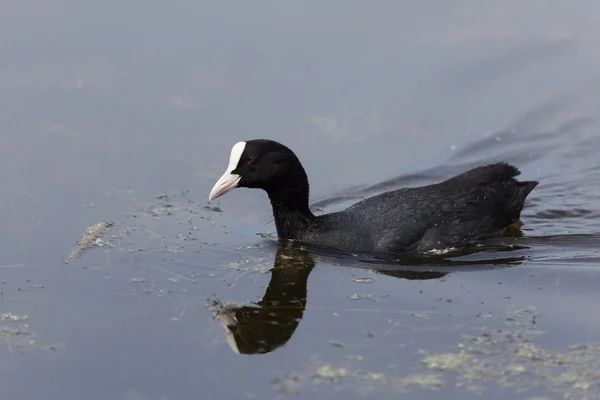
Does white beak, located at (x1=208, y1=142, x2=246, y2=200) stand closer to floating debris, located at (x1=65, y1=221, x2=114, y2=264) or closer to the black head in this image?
the black head

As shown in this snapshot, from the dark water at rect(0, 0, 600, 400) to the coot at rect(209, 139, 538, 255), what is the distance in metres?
0.23

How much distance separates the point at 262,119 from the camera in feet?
32.9

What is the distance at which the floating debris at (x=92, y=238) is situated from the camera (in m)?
7.62

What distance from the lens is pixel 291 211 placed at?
8.05m

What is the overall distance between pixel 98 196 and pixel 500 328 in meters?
4.00

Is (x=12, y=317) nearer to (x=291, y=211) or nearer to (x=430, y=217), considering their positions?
(x=291, y=211)

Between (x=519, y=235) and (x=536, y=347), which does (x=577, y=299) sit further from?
(x=519, y=235)

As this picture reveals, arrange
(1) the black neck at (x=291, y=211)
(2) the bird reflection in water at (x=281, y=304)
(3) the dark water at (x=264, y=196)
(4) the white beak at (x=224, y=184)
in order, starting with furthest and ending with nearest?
(1) the black neck at (x=291, y=211) → (4) the white beak at (x=224, y=184) → (2) the bird reflection in water at (x=281, y=304) → (3) the dark water at (x=264, y=196)

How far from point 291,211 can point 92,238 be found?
159 centimetres

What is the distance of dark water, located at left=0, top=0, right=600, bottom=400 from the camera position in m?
5.81

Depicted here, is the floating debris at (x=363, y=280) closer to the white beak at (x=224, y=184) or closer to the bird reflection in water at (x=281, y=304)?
the bird reflection in water at (x=281, y=304)

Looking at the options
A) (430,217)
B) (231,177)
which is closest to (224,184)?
(231,177)

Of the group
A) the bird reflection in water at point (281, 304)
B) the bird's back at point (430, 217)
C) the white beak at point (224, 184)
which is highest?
the white beak at point (224, 184)

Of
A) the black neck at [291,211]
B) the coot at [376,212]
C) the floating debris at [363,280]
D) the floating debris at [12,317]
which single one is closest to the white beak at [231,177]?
the coot at [376,212]
